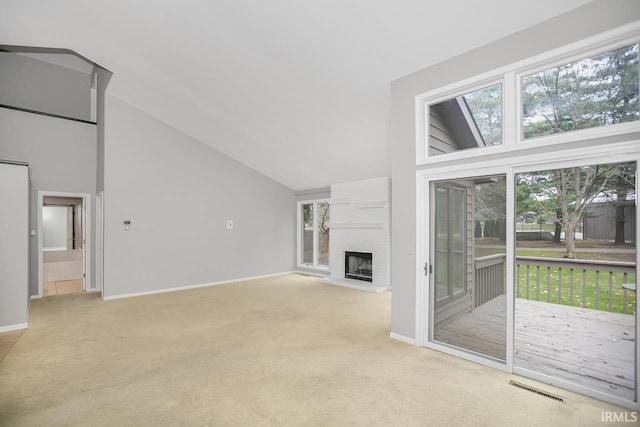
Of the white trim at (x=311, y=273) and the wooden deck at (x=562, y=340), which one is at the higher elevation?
the wooden deck at (x=562, y=340)

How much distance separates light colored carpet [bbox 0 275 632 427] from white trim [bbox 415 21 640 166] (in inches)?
82.1

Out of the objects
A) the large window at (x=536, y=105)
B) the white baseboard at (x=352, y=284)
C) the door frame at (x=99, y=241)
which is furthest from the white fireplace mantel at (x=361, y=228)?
the door frame at (x=99, y=241)

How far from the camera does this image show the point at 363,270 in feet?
Result: 23.1

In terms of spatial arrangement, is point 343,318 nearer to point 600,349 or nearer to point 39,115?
point 600,349

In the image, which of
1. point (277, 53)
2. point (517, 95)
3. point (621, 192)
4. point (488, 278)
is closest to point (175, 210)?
point (277, 53)

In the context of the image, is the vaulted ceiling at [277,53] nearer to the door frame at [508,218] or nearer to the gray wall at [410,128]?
the gray wall at [410,128]

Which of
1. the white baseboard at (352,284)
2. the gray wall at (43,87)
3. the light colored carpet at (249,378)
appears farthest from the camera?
the white baseboard at (352,284)

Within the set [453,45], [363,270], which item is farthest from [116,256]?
[453,45]

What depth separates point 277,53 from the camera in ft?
12.5

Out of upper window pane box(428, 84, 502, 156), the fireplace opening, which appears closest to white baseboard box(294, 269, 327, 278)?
the fireplace opening

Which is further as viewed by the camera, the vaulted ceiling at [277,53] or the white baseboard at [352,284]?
the white baseboard at [352,284]

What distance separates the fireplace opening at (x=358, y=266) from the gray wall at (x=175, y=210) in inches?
84.0

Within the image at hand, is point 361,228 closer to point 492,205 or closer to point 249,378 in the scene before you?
point 492,205

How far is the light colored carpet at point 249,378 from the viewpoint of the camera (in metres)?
2.24
